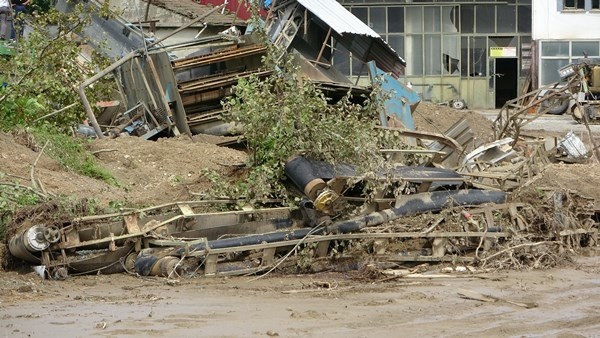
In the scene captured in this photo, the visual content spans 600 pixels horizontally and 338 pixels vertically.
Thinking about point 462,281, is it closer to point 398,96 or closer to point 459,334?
point 459,334

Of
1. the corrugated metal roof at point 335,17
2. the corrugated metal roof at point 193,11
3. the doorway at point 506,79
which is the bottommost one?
the doorway at point 506,79

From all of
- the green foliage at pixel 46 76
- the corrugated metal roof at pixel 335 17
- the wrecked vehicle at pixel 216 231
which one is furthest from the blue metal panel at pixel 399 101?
the wrecked vehicle at pixel 216 231

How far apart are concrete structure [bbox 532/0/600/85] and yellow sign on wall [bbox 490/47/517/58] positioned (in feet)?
4.24

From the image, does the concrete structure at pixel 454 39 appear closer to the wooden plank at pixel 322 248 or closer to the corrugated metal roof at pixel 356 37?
the corrugated metal roof at pixel 356 37

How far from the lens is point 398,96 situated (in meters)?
22.6

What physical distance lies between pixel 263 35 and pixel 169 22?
18068mm

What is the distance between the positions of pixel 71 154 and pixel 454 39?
3005 cm

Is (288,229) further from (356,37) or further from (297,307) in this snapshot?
(356,37)

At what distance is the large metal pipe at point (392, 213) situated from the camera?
38.8ft

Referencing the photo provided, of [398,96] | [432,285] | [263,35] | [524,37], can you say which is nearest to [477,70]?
[524,37]

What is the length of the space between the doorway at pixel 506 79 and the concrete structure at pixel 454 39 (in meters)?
0.45

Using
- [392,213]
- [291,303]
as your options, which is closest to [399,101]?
[392,213]

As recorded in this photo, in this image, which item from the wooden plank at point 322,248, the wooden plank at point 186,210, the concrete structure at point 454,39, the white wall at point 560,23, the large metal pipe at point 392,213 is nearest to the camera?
the large metal pipe at point 392,213

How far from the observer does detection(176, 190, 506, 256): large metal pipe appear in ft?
38.8
